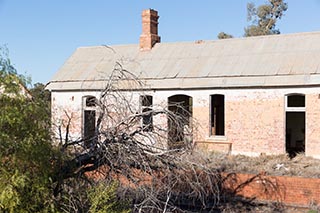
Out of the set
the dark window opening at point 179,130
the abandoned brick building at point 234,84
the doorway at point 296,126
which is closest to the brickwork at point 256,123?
the abandoned brick building at point 234,84

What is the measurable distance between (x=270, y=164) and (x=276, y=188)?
3.21m

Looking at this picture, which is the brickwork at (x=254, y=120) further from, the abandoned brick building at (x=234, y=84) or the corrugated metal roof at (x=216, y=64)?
the corrugated metal roof at (x=216, y=64)

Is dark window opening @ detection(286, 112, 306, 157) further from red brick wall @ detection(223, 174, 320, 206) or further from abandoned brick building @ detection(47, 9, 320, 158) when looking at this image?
red brick wall @ detection(223, 174, 320, 206)

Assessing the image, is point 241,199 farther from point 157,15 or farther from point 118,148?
point 157,15

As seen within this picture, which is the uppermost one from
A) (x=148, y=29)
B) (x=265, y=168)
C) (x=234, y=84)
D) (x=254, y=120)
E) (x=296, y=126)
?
(x=148, y=29)

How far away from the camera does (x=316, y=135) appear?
1664 centimetres

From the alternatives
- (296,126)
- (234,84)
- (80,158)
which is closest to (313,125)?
(234,84)

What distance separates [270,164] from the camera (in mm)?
15648

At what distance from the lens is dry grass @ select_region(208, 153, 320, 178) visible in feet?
46.9

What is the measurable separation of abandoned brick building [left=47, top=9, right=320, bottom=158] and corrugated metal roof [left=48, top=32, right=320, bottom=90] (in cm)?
3

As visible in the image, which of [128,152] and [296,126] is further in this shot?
[296,126]

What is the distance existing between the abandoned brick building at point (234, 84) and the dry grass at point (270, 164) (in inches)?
24.8

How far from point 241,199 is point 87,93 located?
36.0ft

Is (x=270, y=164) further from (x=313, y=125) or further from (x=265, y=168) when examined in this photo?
(x=313, y=125)
